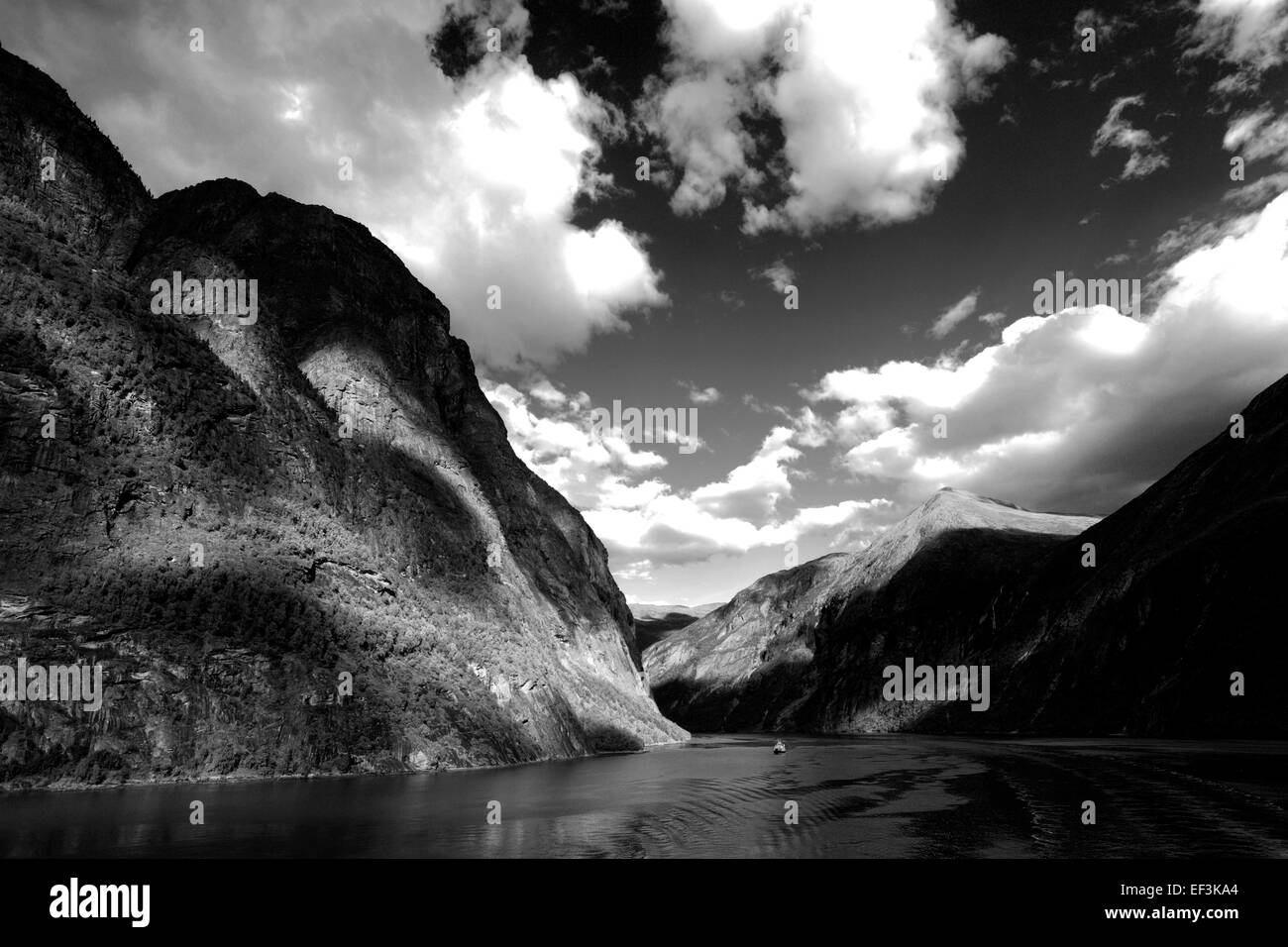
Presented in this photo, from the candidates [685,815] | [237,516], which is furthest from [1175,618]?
[237,516]

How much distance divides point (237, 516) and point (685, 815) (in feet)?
163

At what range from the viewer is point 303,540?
7100 centimetres

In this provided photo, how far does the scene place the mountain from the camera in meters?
50.2

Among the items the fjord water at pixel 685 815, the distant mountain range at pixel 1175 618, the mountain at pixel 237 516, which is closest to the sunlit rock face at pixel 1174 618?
the distant mountain range at pixel 1175 618

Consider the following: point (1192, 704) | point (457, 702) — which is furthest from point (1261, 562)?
point (457, 702)

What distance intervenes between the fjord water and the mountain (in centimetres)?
595

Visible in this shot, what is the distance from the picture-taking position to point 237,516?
66.4 metres

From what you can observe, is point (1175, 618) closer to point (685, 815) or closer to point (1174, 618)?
point (1174, 618)

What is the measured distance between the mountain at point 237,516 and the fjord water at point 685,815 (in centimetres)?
595

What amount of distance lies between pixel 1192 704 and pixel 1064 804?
312ft

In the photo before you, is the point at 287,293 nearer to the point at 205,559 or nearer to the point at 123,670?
the point at 205,559

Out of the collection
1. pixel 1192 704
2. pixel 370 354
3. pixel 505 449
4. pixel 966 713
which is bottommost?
pixel 966 713

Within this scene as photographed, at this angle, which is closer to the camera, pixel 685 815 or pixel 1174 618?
pixel 685 815

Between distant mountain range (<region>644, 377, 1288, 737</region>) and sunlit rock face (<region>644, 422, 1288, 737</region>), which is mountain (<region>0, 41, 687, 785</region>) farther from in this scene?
distant mountain range (<region>644, 377, 1288, 737</region>)
